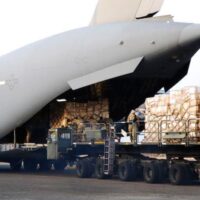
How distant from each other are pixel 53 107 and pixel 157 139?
520 centimetres

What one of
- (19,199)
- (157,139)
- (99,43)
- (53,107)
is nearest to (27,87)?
(53,107)

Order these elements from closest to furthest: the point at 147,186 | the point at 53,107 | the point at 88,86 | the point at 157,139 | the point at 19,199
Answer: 1. the point at 19,199
2. the point at 147,186
3. the point at 157,139
4. the point at 88,86
5. the point at 53,107

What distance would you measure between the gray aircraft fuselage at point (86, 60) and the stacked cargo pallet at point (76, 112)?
1.07 metres

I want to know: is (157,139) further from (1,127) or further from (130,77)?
(1,127)

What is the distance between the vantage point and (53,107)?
2316cm

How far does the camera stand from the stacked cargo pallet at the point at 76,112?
2231 centimetres

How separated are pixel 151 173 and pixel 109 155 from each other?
2.11 meters

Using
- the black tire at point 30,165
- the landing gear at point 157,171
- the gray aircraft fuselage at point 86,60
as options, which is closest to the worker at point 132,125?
the landing gear at point 157,171

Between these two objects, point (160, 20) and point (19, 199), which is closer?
point (19, 199)

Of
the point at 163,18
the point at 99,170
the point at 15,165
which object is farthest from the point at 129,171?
the point at 15,165

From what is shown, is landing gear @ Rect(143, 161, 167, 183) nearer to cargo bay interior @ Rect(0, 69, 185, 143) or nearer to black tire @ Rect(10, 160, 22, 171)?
cargo bay interior @ Rect(0, 69, 185, 143)

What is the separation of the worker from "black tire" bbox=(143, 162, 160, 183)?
1.21 meters

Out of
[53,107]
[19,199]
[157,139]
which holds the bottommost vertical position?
[19,199]

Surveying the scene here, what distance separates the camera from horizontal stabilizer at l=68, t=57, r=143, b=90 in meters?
19.6
